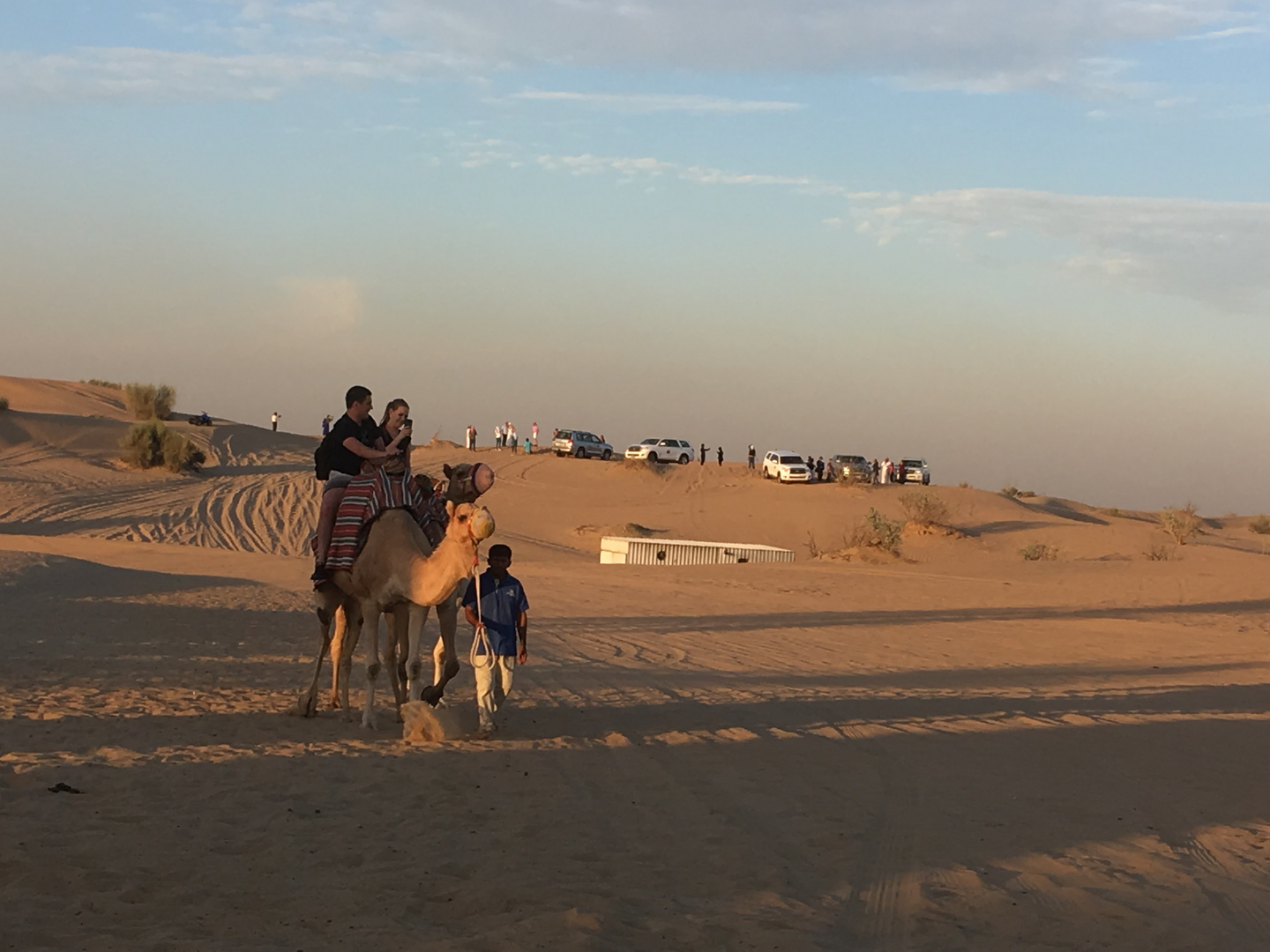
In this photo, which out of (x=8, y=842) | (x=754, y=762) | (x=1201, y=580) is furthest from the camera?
(x=1201, y=580)

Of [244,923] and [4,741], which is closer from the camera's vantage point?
[244,923]

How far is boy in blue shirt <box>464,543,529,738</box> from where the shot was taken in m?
10.9

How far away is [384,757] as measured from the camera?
1006 centimetres

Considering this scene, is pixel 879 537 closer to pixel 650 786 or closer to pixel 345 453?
pixel 345 453

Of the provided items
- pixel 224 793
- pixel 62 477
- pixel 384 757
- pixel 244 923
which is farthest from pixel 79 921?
pixel 62 477

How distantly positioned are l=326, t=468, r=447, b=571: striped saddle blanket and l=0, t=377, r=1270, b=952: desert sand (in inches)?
58.3

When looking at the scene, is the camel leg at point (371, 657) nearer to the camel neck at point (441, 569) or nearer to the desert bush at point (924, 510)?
the camel neck at point (441, 569)

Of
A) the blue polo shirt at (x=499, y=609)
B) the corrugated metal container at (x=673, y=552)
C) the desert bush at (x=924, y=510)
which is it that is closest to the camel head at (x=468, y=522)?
the blue polo shirt at (x=499, y=609)

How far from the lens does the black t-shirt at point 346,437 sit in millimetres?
11516

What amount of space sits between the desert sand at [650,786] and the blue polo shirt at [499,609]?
75 cm

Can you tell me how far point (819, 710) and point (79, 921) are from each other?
869cm

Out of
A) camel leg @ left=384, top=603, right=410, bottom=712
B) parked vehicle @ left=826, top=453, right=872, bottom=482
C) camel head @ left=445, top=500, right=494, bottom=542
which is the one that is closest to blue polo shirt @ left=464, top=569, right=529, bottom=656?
camel leg @ left=384, top=603, right=410, bottom=712

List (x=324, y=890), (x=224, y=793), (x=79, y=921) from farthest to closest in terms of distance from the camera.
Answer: (x=224, y=793), (x=324, y=890), (x=79, y=921)

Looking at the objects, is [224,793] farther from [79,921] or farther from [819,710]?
[819,710]
